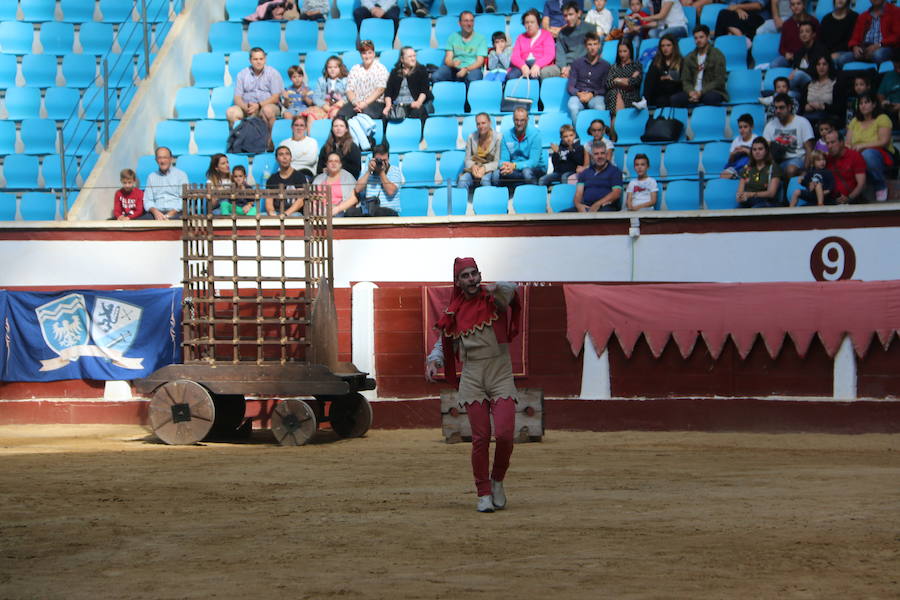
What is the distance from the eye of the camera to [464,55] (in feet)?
60.7

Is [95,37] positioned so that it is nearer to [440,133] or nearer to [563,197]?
[440,133]

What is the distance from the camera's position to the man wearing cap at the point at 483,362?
28.9ft

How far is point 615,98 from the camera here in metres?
17.2

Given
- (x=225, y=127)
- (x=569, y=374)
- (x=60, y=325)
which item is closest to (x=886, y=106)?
(x=569, y=374)

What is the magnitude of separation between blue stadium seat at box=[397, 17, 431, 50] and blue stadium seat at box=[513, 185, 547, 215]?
13.3ft

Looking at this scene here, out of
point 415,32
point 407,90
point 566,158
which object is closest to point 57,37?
point 415,32

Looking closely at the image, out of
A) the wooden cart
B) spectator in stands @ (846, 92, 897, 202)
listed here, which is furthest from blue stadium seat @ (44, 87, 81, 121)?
spectator in stands @ (846, 92, 897, 202)

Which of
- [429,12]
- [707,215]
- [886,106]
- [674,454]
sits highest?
[429,12]

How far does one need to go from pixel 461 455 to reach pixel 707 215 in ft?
15.0

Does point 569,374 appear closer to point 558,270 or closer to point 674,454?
point 558,270

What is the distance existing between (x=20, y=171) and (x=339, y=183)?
509 centimetres

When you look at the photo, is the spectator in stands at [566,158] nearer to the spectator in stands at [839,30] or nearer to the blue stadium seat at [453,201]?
the blue stadium seat at [453,201]

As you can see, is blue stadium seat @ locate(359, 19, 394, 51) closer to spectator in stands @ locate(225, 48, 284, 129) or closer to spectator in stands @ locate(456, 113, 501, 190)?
spectator in stands @ locate(225, 48, 284, 129)

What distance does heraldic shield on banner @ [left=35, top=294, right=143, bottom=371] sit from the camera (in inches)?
626
